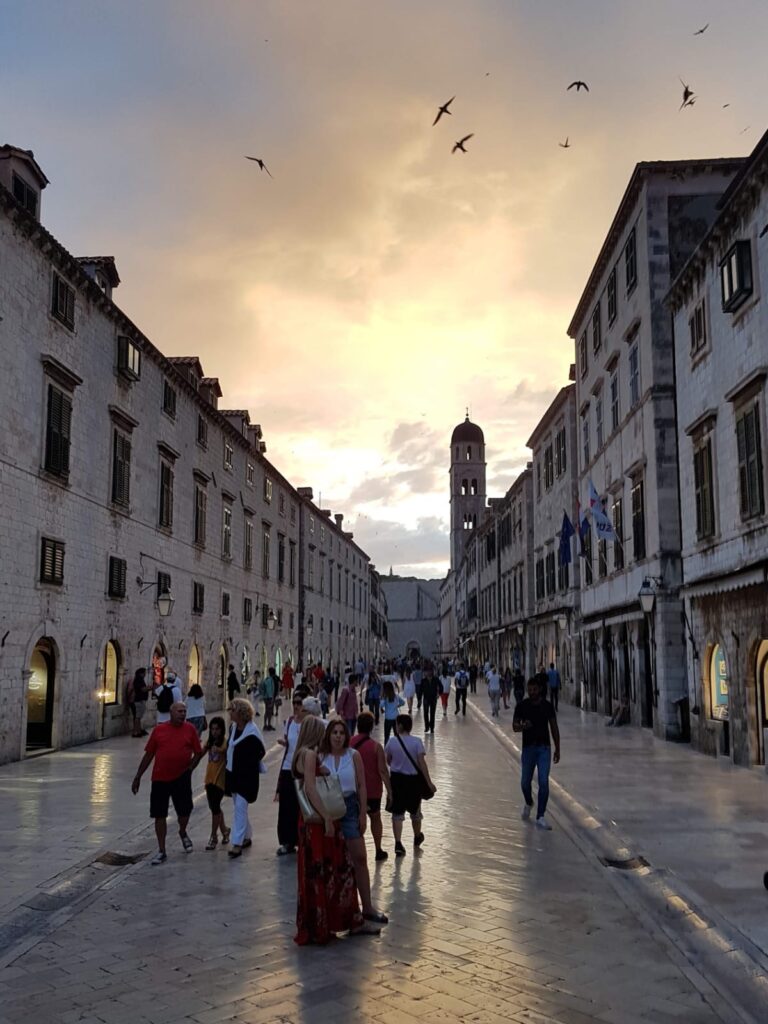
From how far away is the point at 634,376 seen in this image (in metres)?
24.1

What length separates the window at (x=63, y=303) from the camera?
20094 millimetres

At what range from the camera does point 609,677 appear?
94.1ft

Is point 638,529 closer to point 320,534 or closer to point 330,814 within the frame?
point 330,814

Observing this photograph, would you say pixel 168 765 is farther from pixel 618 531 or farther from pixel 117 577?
pixel 618 531

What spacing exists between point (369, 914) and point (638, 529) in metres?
18.5

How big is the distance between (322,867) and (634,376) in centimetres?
1987

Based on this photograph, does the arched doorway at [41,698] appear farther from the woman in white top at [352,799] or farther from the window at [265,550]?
the window at [265,550]

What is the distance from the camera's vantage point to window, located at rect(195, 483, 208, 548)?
31625 millimetres

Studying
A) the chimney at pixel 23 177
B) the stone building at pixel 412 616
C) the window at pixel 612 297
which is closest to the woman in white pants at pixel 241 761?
the chimney at pixel 23 177

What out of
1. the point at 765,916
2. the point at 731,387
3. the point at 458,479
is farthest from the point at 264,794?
the point at 458,479

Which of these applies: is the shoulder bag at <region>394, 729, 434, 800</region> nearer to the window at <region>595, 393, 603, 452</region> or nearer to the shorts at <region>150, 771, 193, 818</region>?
the shorts at <region>150, 771, 193, 818</region>

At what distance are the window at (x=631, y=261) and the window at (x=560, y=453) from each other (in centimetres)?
1202

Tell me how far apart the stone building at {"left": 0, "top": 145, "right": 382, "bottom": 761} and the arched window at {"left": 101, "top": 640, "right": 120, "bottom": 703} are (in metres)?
0.03

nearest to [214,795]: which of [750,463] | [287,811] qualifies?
[287,811]
